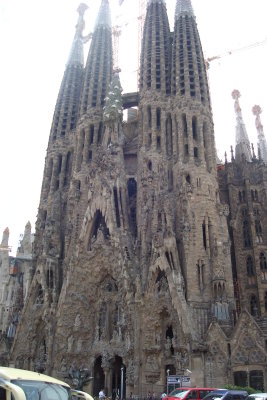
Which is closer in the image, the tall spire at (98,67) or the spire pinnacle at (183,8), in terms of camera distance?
the spire pinnacle at (183,8)

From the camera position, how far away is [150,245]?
107ft

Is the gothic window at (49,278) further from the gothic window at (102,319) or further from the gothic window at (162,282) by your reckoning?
the gothic window at (162,282)

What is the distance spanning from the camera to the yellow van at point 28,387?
6.61 metres

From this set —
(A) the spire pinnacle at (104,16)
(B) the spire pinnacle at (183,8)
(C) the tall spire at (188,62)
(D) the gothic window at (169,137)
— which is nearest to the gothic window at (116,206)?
(D) the gothic window at (169,137)

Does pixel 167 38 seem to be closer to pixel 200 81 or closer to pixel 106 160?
pixel 200 81

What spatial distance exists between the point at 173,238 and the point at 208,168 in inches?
303

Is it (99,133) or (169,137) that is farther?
(99,133)

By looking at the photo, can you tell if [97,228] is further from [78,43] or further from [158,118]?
[78,43]

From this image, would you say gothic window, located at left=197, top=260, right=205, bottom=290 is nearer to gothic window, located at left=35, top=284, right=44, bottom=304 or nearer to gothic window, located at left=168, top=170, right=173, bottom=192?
gothic window, located at left=168, top=170, right=173, bottom=192

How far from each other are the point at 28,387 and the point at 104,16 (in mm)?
54317

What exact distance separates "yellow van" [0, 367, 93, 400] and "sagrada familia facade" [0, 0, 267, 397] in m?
18.9

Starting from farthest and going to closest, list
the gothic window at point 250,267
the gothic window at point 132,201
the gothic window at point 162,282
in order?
the gothic window at point 132,201 < the gothic window at point 250,267 < the gothic window at point 162,282

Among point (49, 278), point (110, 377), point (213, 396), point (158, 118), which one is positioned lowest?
point (213, 396)

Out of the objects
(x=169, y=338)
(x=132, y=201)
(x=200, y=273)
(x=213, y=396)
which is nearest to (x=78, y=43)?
(x=132, y=201)
